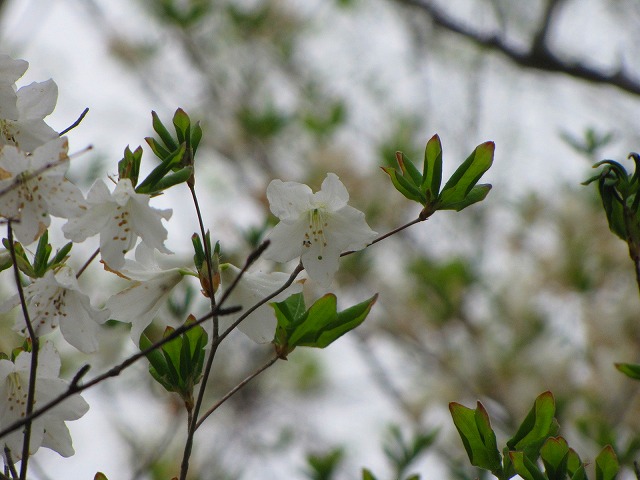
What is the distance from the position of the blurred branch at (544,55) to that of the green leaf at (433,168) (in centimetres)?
168

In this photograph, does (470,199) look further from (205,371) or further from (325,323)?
(205,371)

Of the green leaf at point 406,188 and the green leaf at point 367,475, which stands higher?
the green leaf at point 406,188

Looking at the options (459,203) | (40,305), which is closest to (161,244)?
(40,305)

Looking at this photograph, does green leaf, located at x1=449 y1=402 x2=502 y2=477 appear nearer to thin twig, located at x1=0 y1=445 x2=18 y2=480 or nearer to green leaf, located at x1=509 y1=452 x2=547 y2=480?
green leaf, located at x1=509 y1=452 x2=547 y2=480

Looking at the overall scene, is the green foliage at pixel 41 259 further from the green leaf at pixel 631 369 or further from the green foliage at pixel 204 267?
the green leaf at pixel 631 369

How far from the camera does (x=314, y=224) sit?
112 cm

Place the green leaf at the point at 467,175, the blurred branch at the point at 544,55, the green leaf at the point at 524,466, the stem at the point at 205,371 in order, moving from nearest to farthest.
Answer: the stem at the point at 205,371 → the green leaf at the point at 524,466 → the green leaf at the point at 467,175 → the blurred branch at the point at 544,55

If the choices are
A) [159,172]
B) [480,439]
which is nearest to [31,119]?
[159,172]

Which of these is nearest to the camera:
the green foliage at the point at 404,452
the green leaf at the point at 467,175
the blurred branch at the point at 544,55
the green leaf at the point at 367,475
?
the green leaf at the point at 467,175

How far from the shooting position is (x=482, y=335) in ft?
13.5

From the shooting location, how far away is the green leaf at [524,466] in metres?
1.02

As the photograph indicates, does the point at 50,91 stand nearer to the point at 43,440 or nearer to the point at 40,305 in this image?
the point at 40,305

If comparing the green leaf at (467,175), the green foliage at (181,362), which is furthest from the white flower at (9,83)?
the green leaf at (467,175)

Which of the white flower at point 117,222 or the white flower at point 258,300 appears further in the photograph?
the white flower at point 258,300
